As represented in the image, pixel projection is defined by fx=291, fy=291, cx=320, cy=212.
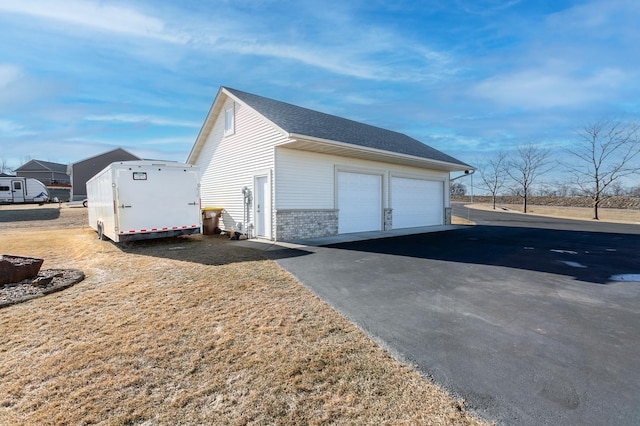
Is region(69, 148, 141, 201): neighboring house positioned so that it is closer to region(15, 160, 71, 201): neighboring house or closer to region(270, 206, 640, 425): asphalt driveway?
region(15, 160, 71, 201): neighboring house

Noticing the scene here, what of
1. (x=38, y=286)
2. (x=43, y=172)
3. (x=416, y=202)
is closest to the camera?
(x=38, y=286)

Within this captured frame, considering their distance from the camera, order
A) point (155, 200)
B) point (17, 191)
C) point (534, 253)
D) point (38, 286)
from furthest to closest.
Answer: point (17, 191)
point (155, 200)
point (534, 253)
point (38, 286)

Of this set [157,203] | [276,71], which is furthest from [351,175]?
[157,203]

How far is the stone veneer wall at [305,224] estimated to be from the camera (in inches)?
417

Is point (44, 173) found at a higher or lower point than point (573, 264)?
higher

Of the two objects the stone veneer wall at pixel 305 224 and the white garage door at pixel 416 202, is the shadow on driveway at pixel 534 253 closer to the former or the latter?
the stone veneer wall at pixel 305 224

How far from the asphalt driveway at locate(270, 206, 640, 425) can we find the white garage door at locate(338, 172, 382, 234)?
4537mm

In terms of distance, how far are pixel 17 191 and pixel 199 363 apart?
125ft

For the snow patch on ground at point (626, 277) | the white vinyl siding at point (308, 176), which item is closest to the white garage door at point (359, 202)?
the white vinyl siding at point (308, 176)

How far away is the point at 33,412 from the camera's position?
2174 millimetres

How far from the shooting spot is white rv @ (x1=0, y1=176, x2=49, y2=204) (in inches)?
1097

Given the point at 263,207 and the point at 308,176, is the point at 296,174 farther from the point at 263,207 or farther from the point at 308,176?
the point at 263,207

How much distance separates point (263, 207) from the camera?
11.1 metres

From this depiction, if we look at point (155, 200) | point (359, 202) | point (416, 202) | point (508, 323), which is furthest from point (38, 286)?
point (416, 202)
